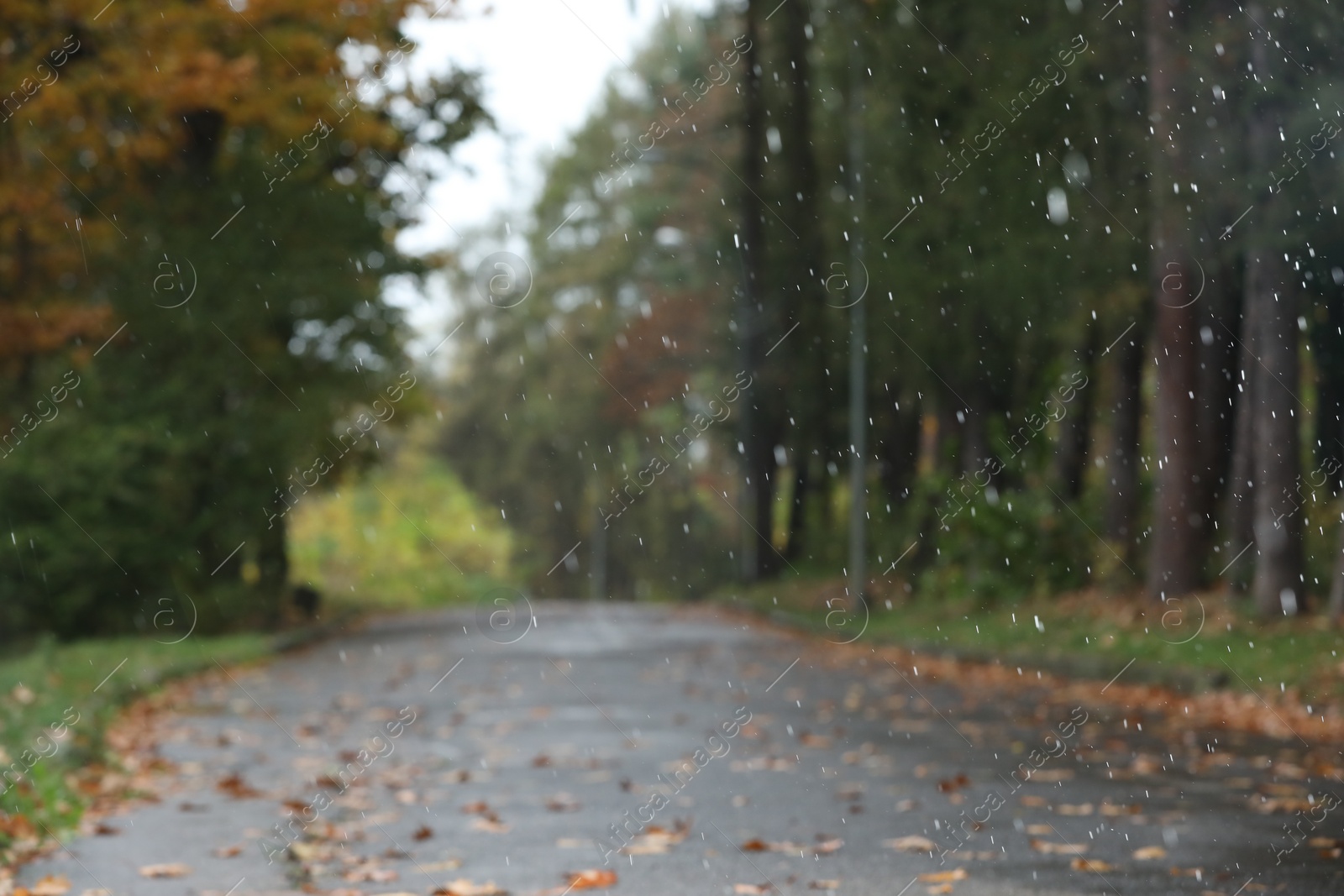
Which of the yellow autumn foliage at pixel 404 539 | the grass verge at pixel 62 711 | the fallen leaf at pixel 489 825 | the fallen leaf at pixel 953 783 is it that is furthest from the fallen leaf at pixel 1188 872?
the yellow autumn foliage at pixel 404 539

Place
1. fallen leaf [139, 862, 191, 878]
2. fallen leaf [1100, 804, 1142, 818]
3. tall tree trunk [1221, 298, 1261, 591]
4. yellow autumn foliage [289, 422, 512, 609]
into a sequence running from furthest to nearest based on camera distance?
1. yellow autumn foliage [289, 422, 512, 609]
2. tall tree trunk [1221, 298, 1261, 591]
3. fallen leaf [1100, 804, 1142, 818]
4. fallen leaf [139, 862, 191, 878]

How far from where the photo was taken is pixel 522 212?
235 ft

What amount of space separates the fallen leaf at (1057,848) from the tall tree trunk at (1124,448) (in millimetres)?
18170

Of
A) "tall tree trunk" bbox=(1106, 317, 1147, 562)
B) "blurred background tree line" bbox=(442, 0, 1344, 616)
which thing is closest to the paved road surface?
"blurred background tree line" bbox=(442, 0, 1344, 616)

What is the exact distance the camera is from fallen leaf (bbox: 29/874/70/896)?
23.0 feet

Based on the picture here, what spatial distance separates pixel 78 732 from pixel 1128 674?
1027 cm

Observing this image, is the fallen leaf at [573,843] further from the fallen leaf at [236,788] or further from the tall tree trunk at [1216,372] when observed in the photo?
the tall tree trunk at [1216,372]

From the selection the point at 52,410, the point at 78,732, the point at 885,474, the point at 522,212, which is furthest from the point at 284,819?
the point at 522,212

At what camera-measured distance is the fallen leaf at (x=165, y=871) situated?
24.8ft

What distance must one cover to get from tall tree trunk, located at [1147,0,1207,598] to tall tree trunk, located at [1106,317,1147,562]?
12.4ft

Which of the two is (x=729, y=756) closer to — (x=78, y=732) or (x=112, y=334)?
(x=78, y=732)

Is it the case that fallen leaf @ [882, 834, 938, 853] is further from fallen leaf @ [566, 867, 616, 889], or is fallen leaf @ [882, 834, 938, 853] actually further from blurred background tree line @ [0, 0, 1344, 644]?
blurred background tree line @ [0, 0, 1344, 644]

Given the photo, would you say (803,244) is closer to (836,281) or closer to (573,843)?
(836,281)

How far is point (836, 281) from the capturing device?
118 ft
